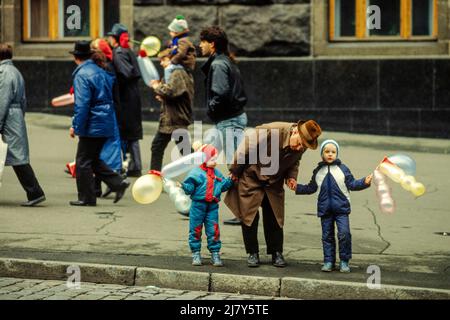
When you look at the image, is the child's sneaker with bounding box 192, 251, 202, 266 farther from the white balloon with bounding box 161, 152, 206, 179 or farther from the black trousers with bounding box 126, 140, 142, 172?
the black trousers with bounding box 126, 140, 142, 172

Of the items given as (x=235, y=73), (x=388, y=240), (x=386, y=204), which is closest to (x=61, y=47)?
(x=235, y=73)

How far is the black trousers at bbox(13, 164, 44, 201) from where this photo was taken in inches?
455

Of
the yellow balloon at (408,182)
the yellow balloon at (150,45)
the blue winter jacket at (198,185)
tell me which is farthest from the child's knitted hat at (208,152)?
the yellow balloon at (150,45)

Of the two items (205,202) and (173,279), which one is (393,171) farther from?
(173,279)

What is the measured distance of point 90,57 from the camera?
11.8 metres

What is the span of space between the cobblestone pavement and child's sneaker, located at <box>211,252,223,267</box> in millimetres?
492

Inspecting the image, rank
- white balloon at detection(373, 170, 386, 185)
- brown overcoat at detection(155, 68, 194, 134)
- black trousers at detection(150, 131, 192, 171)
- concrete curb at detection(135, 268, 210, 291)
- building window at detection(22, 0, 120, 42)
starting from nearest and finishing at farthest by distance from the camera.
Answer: white balloon at detection(373, 170, 386, 185)
concrete curb at detection(135, 268, 210, 291)
brown overcoat at detection(155, 68, 194, 134)
black trousers at detection(150, 131, 192, 171)
building window at detection(22, 0, 120, 42)

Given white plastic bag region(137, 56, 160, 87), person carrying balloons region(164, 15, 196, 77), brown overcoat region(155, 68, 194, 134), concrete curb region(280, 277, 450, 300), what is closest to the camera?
concrete curb region(280, 277, 450, 300)

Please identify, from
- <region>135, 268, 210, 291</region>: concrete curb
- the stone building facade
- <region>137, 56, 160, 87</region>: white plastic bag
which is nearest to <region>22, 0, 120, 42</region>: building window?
the stone building facade

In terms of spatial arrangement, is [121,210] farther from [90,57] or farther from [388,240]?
[388,240]

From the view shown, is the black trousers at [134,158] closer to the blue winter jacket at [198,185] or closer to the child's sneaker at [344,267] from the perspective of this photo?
the blue winter jacket at [198,185]

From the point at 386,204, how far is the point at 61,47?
35.8 ft

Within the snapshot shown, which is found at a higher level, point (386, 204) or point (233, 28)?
point (233, 28)

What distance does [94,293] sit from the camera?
8.01 m
